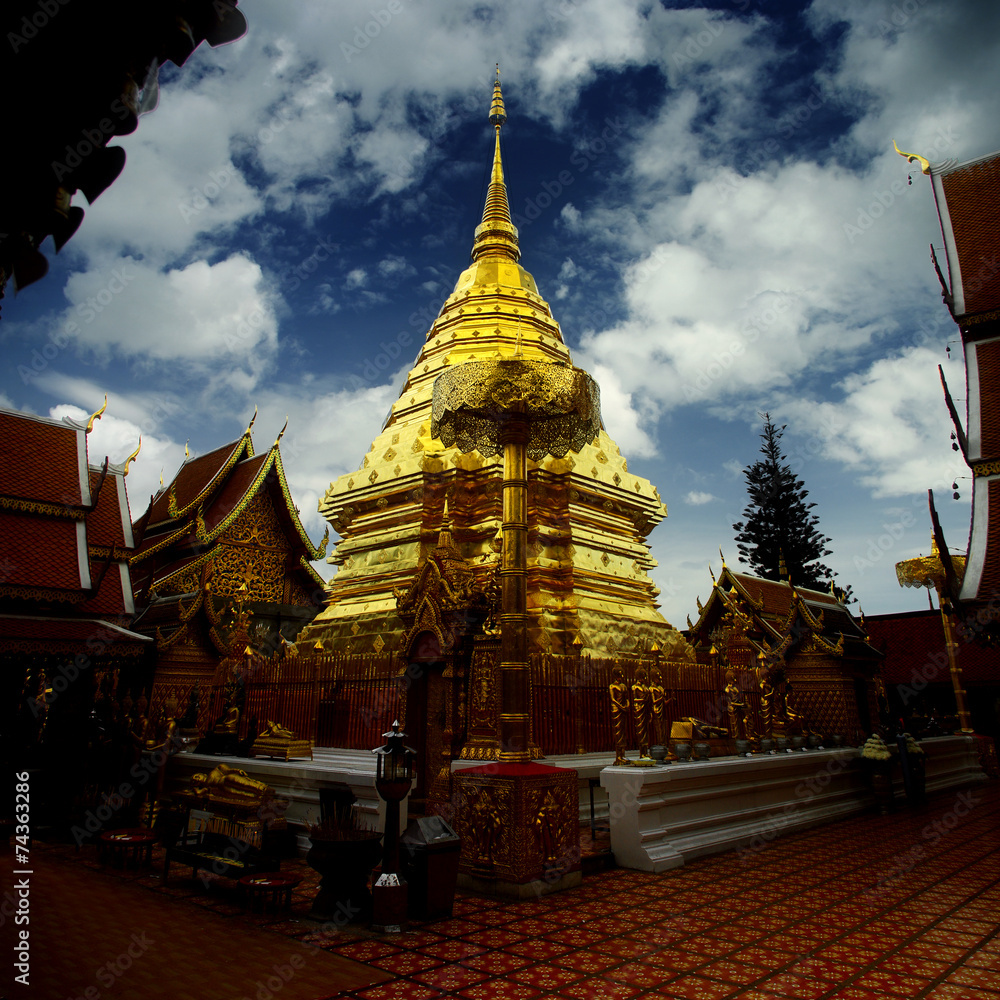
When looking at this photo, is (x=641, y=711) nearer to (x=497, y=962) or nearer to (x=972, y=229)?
(x=497, y=962)

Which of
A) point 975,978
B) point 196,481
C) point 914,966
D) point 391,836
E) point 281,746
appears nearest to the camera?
point 975,978

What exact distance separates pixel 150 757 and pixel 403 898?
390cm

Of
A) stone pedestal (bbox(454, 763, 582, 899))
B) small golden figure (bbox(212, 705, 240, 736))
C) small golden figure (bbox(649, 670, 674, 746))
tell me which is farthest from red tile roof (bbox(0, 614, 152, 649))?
small golden figure (bbox(649, 670, 674, 746))

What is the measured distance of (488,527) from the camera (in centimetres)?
1027

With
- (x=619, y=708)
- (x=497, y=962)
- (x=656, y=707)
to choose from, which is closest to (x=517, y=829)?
(x=497, y=962)

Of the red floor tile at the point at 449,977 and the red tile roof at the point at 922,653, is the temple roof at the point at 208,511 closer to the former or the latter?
the red floor tile at the point at 449,977

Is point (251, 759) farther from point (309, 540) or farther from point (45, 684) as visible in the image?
point (309, 540)

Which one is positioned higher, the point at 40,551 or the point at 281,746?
the point at 40,551

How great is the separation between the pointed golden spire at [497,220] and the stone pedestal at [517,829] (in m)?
12.3

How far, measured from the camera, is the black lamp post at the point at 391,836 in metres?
3.92

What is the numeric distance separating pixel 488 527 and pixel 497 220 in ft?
27.3

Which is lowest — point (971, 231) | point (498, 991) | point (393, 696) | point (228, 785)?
point (498, 991)

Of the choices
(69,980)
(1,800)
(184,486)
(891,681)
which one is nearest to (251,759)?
(1,800)

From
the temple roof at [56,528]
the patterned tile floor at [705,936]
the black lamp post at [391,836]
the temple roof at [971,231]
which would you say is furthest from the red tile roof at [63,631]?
the temple roof at [971,231]
